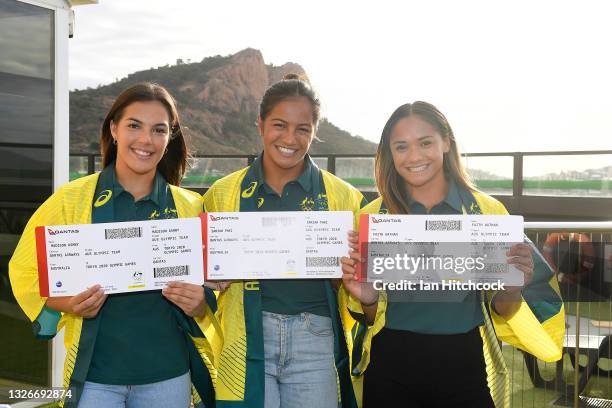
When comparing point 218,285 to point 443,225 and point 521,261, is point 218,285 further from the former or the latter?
point 521,261

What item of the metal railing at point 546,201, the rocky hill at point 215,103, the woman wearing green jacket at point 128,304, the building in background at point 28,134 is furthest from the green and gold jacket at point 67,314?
the rocky hill at point 215,103

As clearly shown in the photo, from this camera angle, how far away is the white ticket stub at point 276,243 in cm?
235

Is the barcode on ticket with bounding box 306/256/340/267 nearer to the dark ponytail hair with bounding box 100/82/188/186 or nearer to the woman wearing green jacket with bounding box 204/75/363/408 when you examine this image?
the woman wearing green jacket with bounding box 204/75/363/408

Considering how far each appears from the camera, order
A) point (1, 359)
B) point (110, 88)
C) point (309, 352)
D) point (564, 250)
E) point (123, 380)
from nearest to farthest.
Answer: point (123, 380)
point (309, 352)
point (564, 250)
point (1, 359)
point (110, 88)

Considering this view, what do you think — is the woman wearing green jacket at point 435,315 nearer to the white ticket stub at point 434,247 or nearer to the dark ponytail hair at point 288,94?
the white ticket stub at point 434,247

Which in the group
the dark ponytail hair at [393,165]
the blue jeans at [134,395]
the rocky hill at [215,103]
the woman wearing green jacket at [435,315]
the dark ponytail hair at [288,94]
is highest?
the rocky hill at [215,103]

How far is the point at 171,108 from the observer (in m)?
2.36

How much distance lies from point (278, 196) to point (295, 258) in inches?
9.8

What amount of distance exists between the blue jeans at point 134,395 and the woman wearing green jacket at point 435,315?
646mm

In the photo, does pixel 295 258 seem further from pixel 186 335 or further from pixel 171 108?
pixel 171 108

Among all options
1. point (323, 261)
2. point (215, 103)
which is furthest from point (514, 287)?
point (215, 103)

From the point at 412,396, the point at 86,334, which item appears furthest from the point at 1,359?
the point at 412,396

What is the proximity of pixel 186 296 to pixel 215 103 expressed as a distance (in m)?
66.5

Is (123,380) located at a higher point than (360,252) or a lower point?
lower
